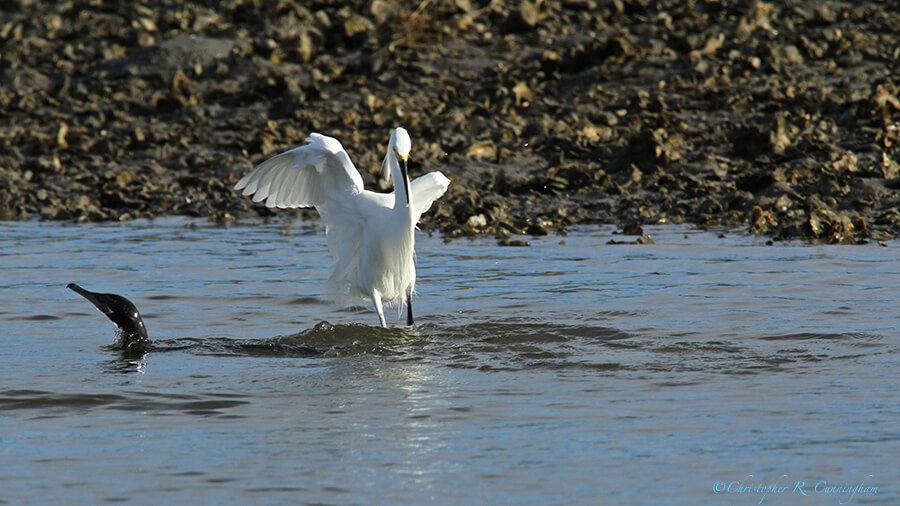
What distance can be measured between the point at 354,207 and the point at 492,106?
593 centimetres

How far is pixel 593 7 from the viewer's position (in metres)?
16.7

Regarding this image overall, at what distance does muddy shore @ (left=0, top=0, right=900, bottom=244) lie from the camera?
12.6 m

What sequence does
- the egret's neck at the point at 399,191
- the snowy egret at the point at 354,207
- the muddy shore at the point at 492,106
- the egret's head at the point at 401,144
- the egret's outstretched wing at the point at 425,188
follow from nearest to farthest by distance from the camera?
1. the egret's head at the point at 401,144
2. the egret's neck at the point at 399,191
3. the snowy egret at the point at 354,207
4. the egret's outstretched wing at the point at 425,188
5. the muddy shore at the point at 492,106

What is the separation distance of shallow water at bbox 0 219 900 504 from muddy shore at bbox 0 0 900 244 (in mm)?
1446

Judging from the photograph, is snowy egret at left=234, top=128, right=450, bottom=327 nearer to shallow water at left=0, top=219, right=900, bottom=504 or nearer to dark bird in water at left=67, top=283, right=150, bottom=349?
shallow water at left=0, top=219, right=900, bottom=504

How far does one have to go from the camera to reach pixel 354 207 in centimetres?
895

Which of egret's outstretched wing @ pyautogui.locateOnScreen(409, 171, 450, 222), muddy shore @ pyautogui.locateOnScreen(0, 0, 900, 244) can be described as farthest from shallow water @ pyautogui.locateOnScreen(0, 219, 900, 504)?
muddy shore @ pyautogui.locateOnScreen(0, 0, 900, 244)

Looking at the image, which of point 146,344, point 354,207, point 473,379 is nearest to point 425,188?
point 354,207

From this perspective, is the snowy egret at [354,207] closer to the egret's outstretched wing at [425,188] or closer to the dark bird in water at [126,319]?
the egret's outstretched wing at [425,188]

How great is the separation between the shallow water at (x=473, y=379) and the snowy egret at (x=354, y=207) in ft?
1.01

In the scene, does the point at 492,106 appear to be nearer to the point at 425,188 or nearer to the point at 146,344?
the point at 425,188

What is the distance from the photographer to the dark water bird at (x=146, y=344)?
7664 millimetres

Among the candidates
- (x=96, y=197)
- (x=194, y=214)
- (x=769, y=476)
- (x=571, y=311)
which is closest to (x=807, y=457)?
(x=769, y=476)

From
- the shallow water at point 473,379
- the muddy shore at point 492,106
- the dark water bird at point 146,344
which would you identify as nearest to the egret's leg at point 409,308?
the shallow water at point 473,379
